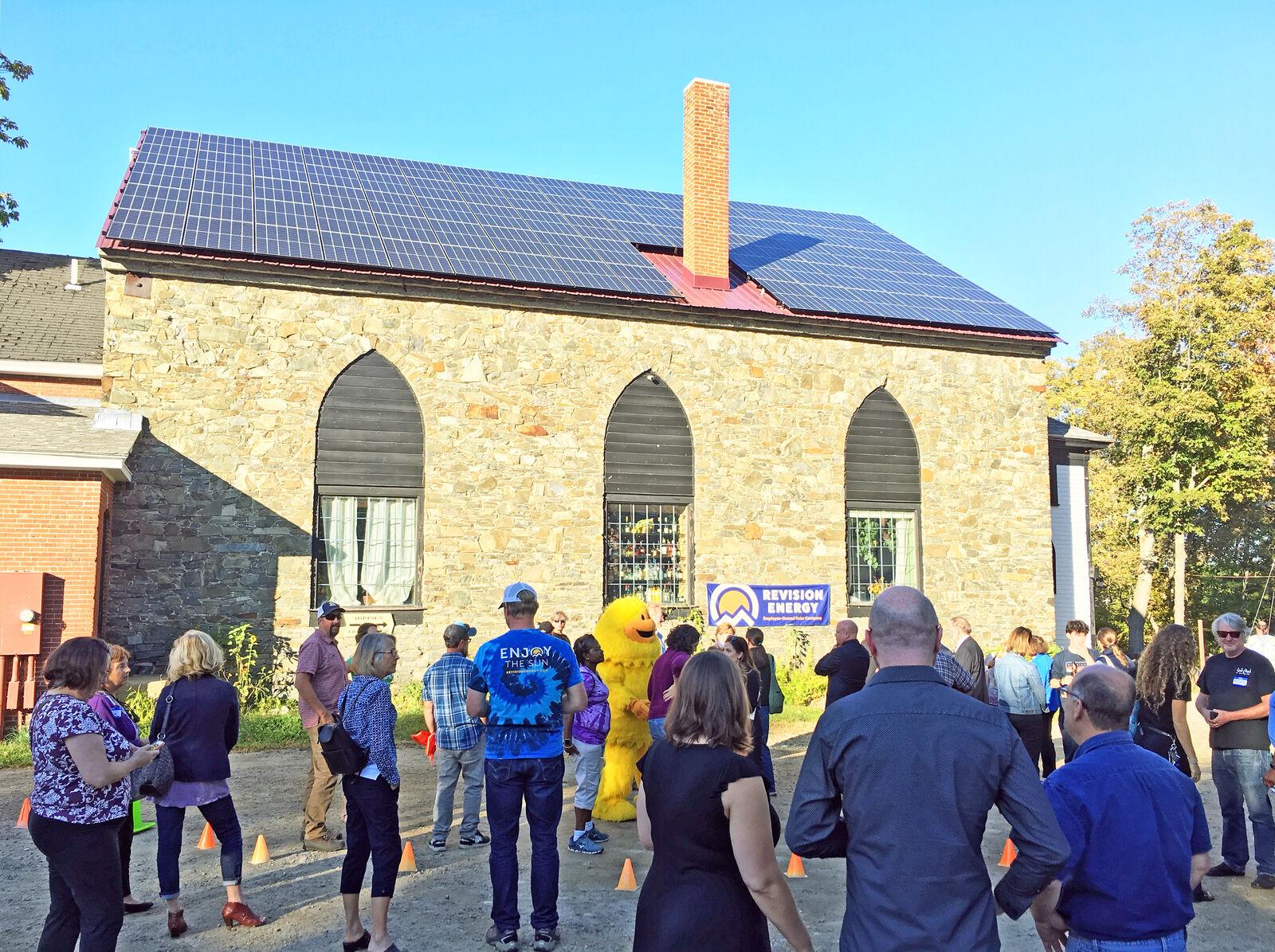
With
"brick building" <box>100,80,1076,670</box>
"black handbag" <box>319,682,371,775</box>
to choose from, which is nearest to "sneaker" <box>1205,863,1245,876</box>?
"black handbag" <box>319,682,371,775</box>

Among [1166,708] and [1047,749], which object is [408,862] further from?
[1047,749]

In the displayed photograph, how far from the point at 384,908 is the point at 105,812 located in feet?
5.34

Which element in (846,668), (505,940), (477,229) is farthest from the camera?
(477,229)

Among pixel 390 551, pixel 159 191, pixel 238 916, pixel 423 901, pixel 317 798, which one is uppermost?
pixel 159 191

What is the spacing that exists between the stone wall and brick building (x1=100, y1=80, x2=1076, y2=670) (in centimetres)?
4

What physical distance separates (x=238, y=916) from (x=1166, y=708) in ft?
20.8

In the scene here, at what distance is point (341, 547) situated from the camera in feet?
49.8

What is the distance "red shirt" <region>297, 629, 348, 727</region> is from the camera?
7.96 m

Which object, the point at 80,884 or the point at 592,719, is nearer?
the point at 80,884

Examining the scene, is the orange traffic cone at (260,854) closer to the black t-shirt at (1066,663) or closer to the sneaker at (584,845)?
the sneaker at (584,845)

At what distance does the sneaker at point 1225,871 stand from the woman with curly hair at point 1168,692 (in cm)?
78

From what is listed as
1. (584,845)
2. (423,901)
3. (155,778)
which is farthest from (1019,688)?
(155,778)

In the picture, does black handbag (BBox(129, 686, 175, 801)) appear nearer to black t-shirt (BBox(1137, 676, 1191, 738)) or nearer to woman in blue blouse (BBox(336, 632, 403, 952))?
woman in blue blouse (BBox(336, 632, 403, 952))

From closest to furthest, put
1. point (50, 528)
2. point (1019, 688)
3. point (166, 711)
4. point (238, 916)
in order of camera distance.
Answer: point (238, 916), point (166, 711), point (1019, 688), point (50, 528)
